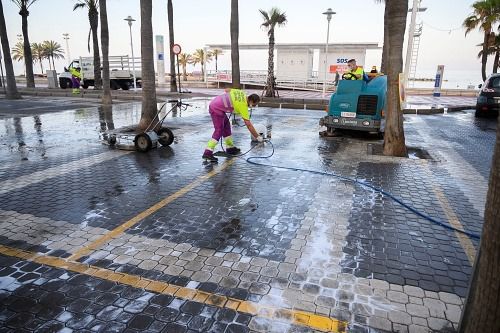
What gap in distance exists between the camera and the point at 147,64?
968 cm

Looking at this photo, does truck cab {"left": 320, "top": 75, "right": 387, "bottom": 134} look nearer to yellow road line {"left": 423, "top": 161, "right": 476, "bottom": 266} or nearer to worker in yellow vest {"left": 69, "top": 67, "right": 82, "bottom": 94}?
yellow road line {"left": 423, "top": 161, "right": 476, "bottom": 266}

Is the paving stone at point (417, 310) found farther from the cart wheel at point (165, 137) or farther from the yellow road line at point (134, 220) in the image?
the cart wheel at point (165, 137)

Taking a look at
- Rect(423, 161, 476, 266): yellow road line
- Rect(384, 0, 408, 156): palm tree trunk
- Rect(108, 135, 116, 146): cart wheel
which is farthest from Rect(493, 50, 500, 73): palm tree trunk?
Rect(108, 135, 116, 146): cart wheel

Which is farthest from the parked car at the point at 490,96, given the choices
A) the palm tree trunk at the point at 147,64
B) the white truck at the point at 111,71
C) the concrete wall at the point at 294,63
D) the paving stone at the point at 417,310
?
the white truck at the point at 111,71

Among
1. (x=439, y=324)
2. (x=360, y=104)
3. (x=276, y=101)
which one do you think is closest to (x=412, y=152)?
(x=360, y=104)

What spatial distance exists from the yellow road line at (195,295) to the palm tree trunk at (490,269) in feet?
3.12

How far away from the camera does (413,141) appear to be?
9.96 metres

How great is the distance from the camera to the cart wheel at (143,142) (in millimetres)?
7867

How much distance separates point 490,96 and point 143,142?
14.3m

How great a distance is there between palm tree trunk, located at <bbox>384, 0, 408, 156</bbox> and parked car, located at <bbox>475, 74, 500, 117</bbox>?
9.38 metres

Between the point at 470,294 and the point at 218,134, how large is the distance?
566cm

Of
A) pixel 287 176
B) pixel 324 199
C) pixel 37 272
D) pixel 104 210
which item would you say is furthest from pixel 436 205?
pixel 37 272

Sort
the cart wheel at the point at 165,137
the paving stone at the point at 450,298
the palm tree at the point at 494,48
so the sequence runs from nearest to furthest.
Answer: the paving stone at the point at 450,298
the cart wheel at the point at 165,137
the palm tree at the point at 494,48

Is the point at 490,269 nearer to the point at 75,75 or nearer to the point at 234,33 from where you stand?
the point at 234,33
